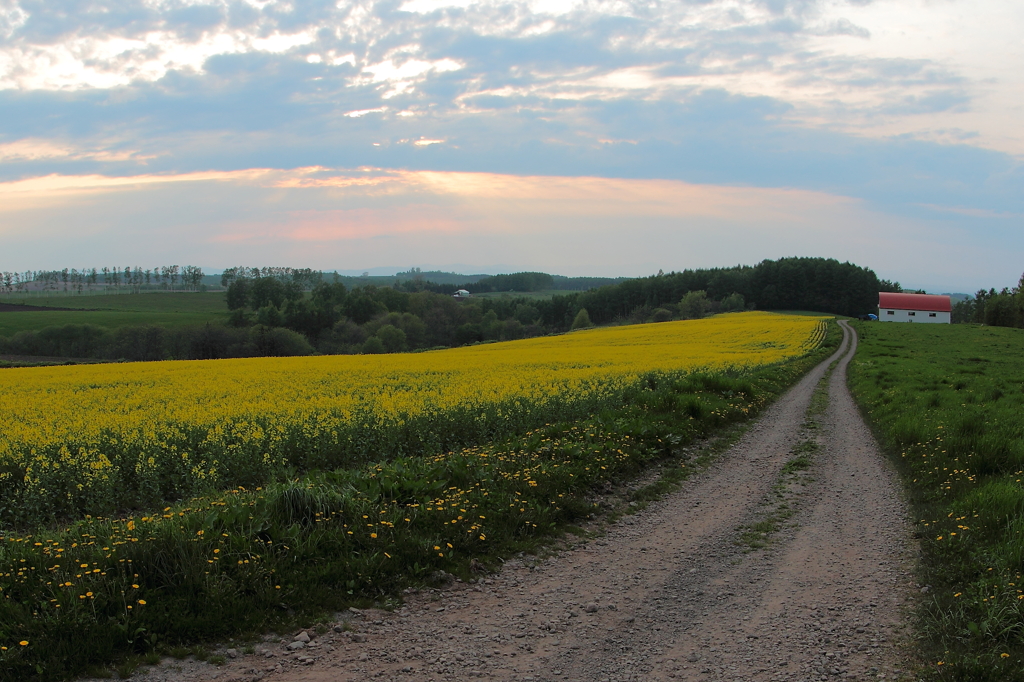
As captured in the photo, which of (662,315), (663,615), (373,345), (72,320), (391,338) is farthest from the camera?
(662,315)

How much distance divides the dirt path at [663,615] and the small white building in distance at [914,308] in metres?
104

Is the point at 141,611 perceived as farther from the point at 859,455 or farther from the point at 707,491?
the point at 859,455

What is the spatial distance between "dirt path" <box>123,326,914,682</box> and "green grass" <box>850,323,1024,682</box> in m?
0.32

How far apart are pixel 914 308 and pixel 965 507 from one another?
350ft

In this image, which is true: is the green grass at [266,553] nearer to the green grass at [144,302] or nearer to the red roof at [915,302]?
the red roof at [915,302]

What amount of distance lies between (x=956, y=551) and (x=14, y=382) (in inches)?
1136

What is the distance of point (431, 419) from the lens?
14562mm

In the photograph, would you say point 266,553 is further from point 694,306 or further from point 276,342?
point 694,306

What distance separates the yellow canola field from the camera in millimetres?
10570

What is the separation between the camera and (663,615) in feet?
18.8

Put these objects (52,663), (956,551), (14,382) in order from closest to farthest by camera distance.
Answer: (52,663) → (956,551) → (14,382)

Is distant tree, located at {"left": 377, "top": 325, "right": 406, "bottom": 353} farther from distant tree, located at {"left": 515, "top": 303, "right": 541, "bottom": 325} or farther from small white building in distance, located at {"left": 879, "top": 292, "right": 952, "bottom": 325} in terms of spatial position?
small white building in distance, located at {"left": 879, "top": 292, "right": 952, "bottom": 325}

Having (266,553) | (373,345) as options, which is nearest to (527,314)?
(373,345)

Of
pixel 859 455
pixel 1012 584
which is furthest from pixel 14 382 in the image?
pixel 1012 584
